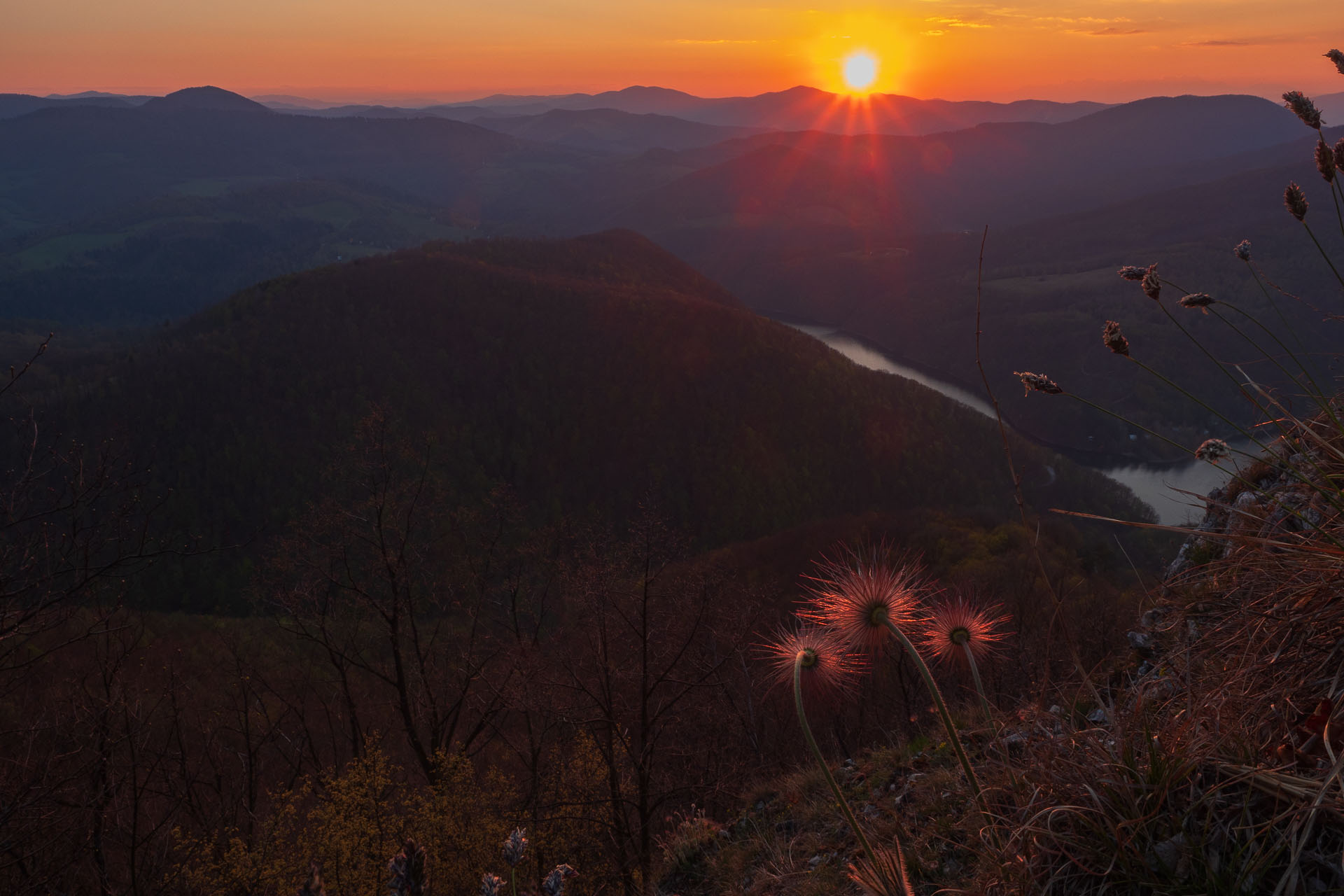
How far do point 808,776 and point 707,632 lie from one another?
591 inches

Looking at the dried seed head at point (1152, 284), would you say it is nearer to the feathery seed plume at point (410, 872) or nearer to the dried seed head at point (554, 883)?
the dried seed head at point (554, 883)

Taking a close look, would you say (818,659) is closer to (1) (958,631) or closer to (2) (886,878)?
(2) (886,878)

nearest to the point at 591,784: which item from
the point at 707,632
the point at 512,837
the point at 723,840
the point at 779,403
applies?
the point at 707,632

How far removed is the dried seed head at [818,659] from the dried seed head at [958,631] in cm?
34

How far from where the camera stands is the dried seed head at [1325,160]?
11.0 ft

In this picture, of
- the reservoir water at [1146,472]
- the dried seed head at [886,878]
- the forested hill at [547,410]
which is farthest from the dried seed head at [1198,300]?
the forested hill at [547,410]

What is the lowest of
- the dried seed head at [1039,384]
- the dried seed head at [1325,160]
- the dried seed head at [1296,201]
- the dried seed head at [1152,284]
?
the dried seed head at [1039,384]

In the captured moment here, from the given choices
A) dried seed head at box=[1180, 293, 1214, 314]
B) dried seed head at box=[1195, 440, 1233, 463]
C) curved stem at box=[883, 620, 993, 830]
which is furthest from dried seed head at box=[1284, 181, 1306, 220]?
curved stem at box=[883, 620, 993, 830]

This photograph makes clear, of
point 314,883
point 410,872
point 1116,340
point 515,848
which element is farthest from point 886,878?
point 1116,340

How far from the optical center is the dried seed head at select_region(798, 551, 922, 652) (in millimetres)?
2781

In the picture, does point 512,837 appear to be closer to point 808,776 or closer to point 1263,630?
point 1263,630

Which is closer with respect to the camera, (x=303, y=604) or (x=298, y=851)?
(x=298, y=851)

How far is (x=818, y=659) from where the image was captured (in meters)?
2.67

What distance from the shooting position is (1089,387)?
118m
